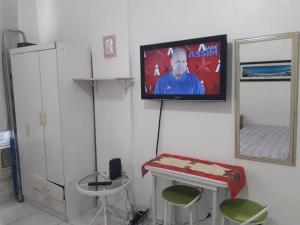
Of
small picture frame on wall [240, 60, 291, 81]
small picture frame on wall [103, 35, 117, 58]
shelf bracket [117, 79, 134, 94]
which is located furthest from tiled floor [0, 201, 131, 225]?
small picture frame on wall [240, 60, 291, 81]

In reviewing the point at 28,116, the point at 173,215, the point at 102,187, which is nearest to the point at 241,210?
the point at 173,215

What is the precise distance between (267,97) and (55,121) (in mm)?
2144

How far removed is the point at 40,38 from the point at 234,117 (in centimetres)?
282

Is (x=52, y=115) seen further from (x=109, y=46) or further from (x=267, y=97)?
(x=267, y=97)

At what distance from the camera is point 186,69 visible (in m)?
2.27

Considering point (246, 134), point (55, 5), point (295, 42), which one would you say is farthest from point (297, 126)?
point (55, 5)

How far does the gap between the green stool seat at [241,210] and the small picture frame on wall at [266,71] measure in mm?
986

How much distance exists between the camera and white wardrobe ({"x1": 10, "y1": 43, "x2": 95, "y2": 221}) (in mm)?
2760

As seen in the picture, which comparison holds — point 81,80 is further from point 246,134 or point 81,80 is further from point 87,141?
point 246,134

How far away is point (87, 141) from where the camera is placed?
3.03m

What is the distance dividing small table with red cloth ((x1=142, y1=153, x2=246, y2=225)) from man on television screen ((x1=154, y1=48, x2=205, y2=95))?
63 cm

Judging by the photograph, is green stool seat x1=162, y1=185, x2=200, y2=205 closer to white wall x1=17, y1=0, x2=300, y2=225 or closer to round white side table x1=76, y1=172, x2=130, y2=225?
white wall x1=17, y1=0, x2=300, y2=225

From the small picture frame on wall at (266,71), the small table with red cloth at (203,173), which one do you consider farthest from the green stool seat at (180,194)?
the small picture frame on wall at (266,71)

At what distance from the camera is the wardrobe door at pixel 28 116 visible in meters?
2.97
